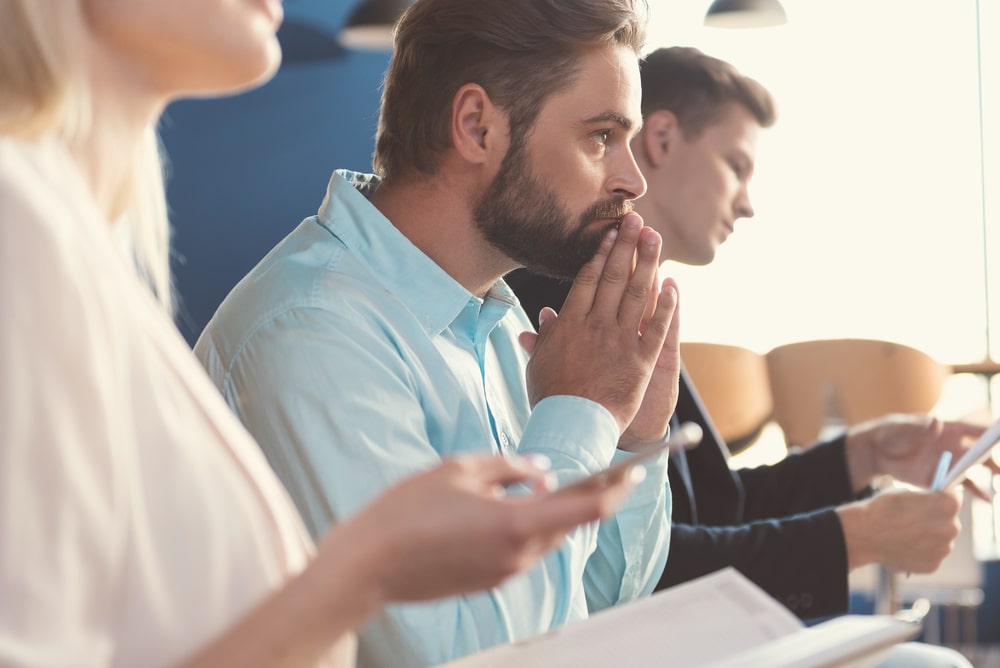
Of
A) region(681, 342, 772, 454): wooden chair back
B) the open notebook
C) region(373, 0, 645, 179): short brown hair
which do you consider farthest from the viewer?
region(681, 342, 772, 454): wooden chair back

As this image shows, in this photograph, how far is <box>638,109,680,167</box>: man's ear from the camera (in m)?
2.42

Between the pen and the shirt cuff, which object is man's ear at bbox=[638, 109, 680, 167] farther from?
the shirt cuff

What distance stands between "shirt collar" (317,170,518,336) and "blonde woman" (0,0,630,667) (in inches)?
25.3

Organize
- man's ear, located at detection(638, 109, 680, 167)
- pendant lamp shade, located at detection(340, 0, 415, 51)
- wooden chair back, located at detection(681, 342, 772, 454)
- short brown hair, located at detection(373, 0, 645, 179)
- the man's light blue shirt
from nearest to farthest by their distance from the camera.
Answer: the man's light blue shirt < short brown hair, located at detection(373, 0, 645, 179) < man's ear, located at detection(638, 109, 680, 167) < wooden chair back, located at detection(681, 342, 772, 454) < pendant lamp shade, located at detection(340, 0, 415, 51)

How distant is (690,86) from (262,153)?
6.85ft

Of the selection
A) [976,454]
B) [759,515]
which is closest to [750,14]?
[759,515]

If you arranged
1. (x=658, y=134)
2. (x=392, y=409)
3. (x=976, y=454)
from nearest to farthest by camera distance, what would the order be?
(x=392, y=409) < (x=976, y=454) < (x=658, y=134)

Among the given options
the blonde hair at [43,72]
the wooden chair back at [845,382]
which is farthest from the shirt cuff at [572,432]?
the wooden chair back at [845,382]

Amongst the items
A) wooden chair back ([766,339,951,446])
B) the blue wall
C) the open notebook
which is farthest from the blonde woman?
the blue wall

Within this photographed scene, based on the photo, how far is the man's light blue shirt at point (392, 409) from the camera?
1.12 meters

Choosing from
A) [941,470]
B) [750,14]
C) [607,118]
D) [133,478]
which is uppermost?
[750,14]

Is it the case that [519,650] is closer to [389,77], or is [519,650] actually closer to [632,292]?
[632,292]

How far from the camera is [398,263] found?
4.55 feet

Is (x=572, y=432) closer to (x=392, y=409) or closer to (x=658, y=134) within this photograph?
(x=392, y=409)
